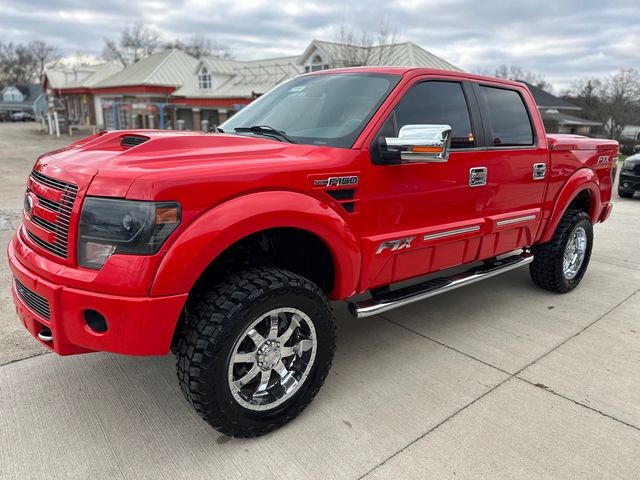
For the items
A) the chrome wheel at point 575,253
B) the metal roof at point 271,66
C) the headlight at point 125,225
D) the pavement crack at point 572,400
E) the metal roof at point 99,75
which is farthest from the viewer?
the metal roof at point 99,75

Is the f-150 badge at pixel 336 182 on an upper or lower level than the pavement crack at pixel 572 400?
upper

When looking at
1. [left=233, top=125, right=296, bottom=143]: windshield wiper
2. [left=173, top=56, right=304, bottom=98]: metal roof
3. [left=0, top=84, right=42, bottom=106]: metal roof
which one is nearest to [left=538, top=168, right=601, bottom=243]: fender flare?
[left=233, top=125, right=296, bottom=143]: windshield wiper

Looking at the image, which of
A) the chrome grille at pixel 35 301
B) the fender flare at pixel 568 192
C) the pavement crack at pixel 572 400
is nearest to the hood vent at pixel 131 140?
the chrome grille at pixel 35 301

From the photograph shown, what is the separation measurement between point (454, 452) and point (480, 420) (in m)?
0.36

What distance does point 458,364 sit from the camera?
346cm

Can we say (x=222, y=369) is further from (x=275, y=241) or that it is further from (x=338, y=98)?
(x=338, y=98)

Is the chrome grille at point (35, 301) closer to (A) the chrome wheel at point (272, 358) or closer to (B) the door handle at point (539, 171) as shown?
(A) the chrome wheel at point (272, 358)

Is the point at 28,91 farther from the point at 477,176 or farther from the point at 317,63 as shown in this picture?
the point at 477,176

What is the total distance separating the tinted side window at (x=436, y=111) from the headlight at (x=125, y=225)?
57.0 inches

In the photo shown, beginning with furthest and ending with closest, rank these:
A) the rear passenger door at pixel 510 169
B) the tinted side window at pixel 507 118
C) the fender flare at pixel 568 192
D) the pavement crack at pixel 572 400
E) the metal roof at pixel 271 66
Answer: the metal roof at pixel 271 66
the fender flare at pixel 568 192
the tinted side window at pixel 507 118
the rear passenger door at pixel 510 169
the pavement crack at pixel 572 400

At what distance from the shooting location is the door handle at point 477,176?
3498 millimetres

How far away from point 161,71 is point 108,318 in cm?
4167

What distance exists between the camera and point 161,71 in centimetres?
3966

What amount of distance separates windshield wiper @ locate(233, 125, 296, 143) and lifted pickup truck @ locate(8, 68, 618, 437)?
0.01 meters
